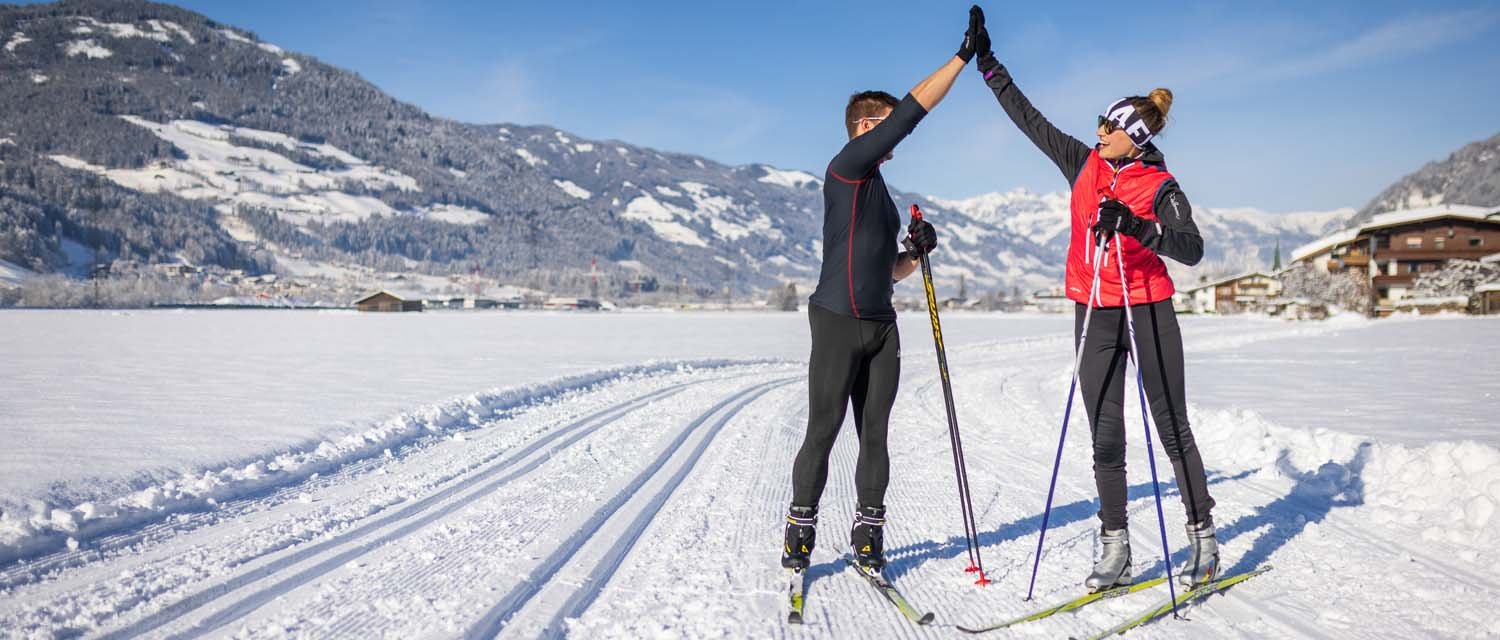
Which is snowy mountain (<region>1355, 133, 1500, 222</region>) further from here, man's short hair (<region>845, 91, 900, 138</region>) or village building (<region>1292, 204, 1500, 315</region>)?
man's short hair (<region>845, 91, 900, 138</region>)

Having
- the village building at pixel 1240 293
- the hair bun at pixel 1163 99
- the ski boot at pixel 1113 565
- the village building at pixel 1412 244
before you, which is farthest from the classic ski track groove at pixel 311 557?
the village building at pixel 1240 293

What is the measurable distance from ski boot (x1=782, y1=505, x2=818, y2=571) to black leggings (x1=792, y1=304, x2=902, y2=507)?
0.05 meters

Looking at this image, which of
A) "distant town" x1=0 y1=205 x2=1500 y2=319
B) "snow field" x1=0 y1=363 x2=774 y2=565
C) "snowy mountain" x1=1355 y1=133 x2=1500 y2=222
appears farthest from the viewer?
"snowy mountain" x1=1355 y1=133 x2=1500 y2=222

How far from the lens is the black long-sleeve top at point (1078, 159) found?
3.04 meters

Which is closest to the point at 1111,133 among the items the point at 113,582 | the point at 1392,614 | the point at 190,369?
the point at 1392,614

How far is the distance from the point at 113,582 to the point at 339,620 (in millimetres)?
1209

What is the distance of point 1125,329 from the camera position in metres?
3.35

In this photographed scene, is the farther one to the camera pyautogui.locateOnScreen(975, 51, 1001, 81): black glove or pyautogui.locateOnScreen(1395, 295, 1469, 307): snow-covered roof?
pyautogui.locateOnScreen(1395, 295, 1469, 307): snow-covered roof

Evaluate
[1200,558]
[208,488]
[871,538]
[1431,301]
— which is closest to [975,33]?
[871,538]

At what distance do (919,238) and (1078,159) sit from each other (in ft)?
2.72

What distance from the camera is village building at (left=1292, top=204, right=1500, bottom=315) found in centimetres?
4678

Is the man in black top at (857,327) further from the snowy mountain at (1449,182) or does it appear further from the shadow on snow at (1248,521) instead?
the snowy mountain at (1449,182)

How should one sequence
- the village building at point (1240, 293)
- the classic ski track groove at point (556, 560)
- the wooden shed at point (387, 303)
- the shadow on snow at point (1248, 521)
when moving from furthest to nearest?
the wooden shed at point (387, 303) < the village building at point (1240, 293) < the shadow on snow at point (1248, 521) < the classic ski track groove at point (556, 560)

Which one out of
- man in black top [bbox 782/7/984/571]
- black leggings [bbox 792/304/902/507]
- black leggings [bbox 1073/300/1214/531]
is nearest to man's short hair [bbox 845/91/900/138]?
man in black top [bbox 782/7/984/571]
